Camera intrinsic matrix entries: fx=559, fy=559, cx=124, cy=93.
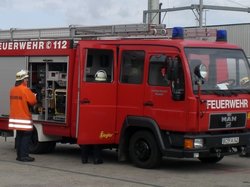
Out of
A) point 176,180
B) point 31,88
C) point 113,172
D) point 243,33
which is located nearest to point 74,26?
point 31,88

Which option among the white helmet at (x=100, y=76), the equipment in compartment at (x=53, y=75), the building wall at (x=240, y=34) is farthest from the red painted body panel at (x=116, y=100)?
the building wall at (x=240, y=34)

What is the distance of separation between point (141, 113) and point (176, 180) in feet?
5.54

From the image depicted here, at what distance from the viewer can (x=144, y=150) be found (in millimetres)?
10562

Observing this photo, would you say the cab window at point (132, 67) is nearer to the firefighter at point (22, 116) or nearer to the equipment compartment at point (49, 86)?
the equipment compartment at point (49, 86)

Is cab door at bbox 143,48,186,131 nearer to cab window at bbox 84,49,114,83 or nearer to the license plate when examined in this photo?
the license plate

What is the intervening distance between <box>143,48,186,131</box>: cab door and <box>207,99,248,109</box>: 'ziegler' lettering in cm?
51

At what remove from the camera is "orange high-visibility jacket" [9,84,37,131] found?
11352 millimetres

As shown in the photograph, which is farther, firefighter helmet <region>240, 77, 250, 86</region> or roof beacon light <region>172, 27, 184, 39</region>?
firefighter helmet <region>240, 77, 250, 86</region>

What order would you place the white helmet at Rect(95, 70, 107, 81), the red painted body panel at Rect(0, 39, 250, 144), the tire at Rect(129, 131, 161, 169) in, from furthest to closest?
1. the white helmet at Rect(95, 70, 107, 81)
2. the tire at Rect(129, 131, 161, 169)
3. the red painted body panel at Rect(0, 39, 250, 144)

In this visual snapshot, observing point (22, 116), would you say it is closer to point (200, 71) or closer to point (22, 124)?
point (22, 124)

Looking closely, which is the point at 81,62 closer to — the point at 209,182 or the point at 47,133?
the point at 47,133

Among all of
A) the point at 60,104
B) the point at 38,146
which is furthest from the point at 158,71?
the point at 38,146

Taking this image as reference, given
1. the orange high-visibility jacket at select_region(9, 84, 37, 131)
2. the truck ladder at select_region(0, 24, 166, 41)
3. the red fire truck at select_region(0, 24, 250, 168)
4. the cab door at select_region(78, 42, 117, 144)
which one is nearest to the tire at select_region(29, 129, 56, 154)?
the red fire truck at select_region(0, 24, 250, 168)

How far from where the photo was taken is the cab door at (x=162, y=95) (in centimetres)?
994
